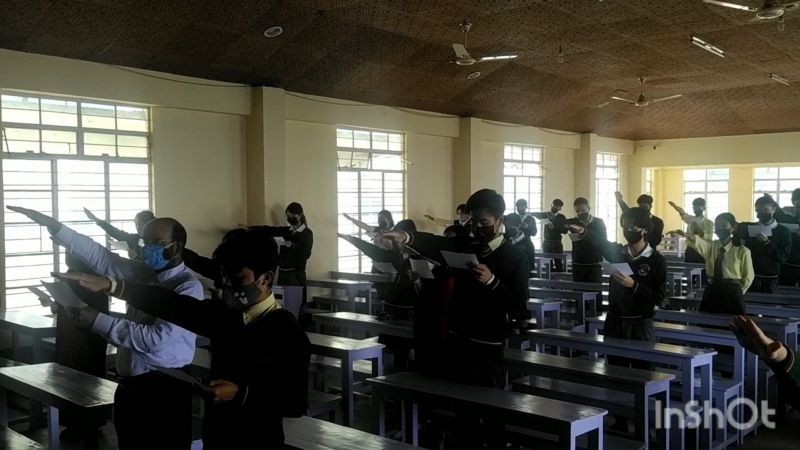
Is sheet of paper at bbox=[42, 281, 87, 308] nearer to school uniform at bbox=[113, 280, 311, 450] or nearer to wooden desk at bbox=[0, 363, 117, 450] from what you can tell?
wooden desk at bbox=[0, 363, 117, 450]

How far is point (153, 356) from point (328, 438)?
2.91 feet

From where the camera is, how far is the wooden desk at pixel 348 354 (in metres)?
4.70

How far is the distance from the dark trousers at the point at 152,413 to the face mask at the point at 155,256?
497mm

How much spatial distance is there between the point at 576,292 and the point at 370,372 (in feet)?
10.0

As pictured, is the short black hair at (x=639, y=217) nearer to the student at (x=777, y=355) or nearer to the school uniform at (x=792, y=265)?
the student at (x=777, y=355)

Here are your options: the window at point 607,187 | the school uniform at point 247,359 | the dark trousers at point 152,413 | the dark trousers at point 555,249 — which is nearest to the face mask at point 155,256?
the dark trousers at point 152,413

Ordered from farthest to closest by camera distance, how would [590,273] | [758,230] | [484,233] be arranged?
[590,273]
[758,230]
[484,233]

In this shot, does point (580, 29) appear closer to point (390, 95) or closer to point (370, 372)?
point (390, 95)

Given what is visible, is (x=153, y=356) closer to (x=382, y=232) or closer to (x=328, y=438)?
(x=328, y=438)

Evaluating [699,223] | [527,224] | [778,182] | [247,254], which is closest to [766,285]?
[699,223]

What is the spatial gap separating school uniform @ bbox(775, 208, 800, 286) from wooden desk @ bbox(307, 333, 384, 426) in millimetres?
5911

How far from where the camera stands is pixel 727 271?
6.02 metres

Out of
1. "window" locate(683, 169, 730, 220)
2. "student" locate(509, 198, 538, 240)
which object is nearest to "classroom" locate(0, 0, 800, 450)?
"student" locate(509, 198, 538, 240)

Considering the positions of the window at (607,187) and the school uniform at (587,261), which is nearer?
the school uniform at (587,261)
